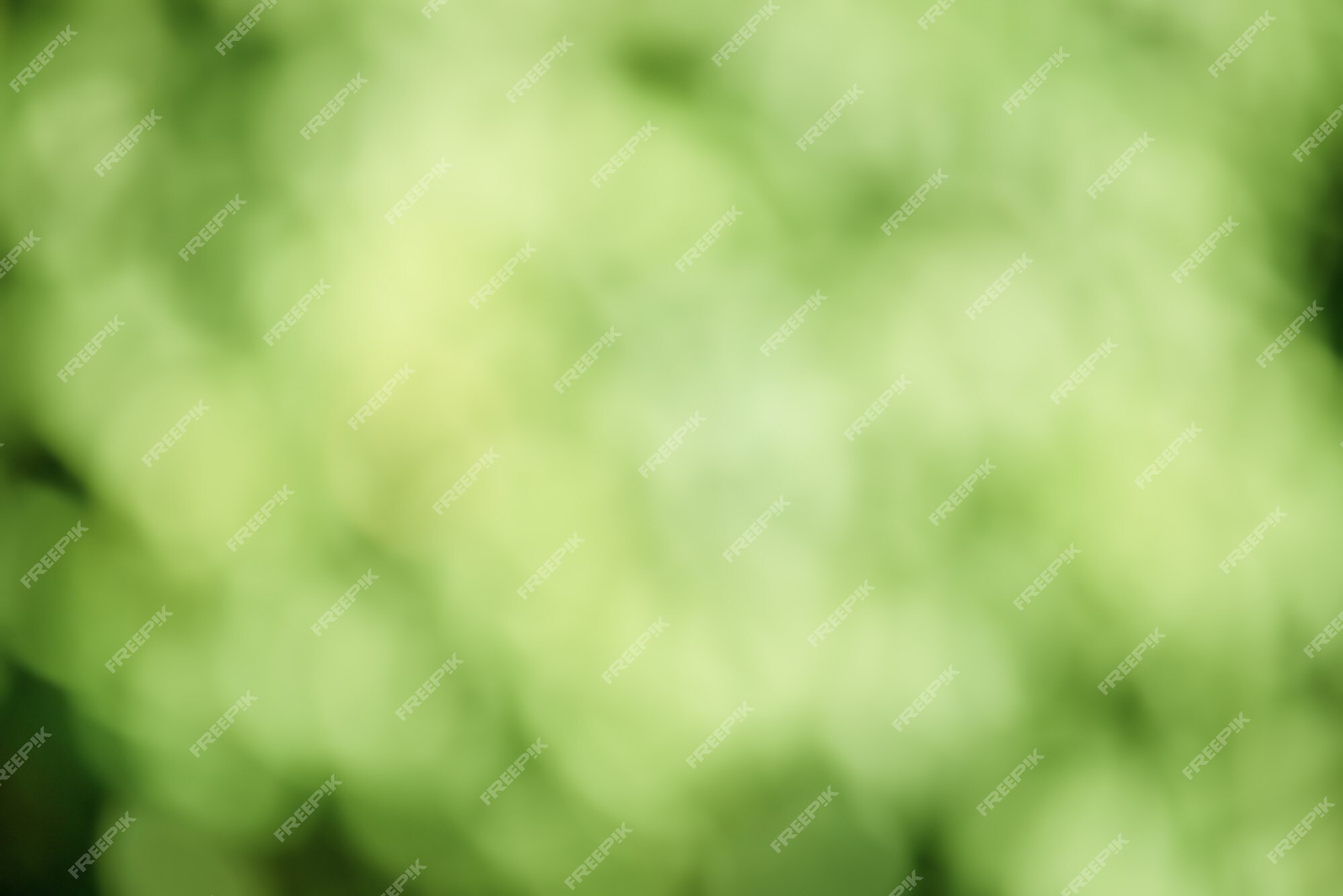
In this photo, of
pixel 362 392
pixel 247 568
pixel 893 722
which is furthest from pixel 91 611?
pixel 893 722

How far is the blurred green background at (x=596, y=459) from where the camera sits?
781mm

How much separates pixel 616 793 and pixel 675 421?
32 cm

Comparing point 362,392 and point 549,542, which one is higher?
point 362,392

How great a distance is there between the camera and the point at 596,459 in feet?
2.62

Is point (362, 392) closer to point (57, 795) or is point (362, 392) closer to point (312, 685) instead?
point (312, 685)

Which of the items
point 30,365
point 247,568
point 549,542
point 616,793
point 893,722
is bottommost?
point 893,722

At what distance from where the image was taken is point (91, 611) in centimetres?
78

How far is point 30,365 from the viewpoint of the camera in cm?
79

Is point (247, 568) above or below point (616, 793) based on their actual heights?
above

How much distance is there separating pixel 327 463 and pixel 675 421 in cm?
29

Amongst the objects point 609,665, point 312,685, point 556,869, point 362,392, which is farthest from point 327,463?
point 556,869

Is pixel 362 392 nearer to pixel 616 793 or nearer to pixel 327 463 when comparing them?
pixel 327 463

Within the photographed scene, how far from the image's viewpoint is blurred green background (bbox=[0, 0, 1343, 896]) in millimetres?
781

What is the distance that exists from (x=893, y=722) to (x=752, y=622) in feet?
0.51
